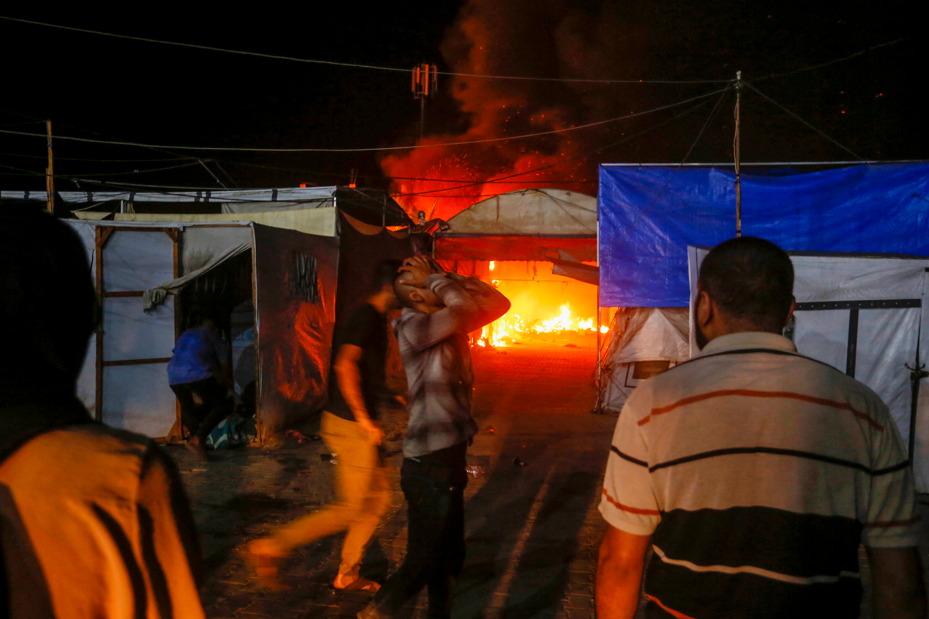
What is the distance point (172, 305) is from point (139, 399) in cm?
138

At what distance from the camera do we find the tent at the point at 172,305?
25.4 ft

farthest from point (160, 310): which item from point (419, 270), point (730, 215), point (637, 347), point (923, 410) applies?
point (923, 410)

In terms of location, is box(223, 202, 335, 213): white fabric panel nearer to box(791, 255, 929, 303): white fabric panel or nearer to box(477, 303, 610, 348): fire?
box(791, 255, 929, 303): white fabric panel

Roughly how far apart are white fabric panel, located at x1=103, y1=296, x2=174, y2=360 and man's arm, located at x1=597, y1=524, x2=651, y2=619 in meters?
7.85

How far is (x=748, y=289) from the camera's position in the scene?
1.70 metres

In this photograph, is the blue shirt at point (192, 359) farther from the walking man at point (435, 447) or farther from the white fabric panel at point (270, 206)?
the white fabric panel at point (270, 206)

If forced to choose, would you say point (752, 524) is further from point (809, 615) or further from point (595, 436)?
point (595, 436)

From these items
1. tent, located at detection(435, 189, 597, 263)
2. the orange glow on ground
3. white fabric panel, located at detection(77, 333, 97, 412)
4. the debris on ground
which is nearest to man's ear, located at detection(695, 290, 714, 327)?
the debris on ground

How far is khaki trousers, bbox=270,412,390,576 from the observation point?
150 inches

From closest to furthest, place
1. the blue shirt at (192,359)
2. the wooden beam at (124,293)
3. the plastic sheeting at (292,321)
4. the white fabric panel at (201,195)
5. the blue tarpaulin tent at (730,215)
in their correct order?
the blue shirt at (192,359), the wooden beam at (124,293), the plastic sheeting at (292,321), the blue tarpaulin tent at (730,215), the white fabric panel at (201,195)

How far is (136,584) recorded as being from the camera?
95 cm

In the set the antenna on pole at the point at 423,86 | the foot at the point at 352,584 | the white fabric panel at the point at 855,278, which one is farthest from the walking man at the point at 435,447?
the antenna on pole at the point at 423,86

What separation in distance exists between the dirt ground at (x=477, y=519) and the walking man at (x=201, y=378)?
437 millimetres

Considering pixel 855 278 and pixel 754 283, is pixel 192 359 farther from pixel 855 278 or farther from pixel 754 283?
pixel 855 278
